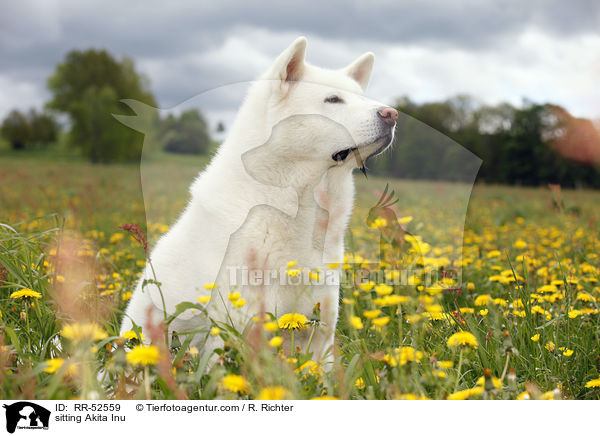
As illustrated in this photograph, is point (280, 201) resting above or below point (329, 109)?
below

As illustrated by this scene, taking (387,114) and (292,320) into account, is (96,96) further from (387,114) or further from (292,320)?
(292,320)

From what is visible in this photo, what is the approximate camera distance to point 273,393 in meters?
1.59

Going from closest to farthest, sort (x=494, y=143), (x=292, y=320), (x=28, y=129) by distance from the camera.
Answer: (x=292, y=320)
(x=494, y=143)
(x=28, y=129)

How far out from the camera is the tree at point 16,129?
2925cm

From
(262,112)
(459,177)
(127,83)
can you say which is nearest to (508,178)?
(459,177)

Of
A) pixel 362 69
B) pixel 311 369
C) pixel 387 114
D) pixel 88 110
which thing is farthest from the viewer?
pixel 88 110

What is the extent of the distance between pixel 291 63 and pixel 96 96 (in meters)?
25.2

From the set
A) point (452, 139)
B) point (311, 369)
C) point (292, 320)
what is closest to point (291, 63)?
point (452, 139)

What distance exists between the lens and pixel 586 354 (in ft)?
7.79

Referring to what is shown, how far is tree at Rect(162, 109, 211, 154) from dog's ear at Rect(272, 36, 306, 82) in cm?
65

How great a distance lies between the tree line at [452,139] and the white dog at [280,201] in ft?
1.29

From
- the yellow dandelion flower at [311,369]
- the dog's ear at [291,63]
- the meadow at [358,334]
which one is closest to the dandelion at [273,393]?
the meadow at [358,334]
